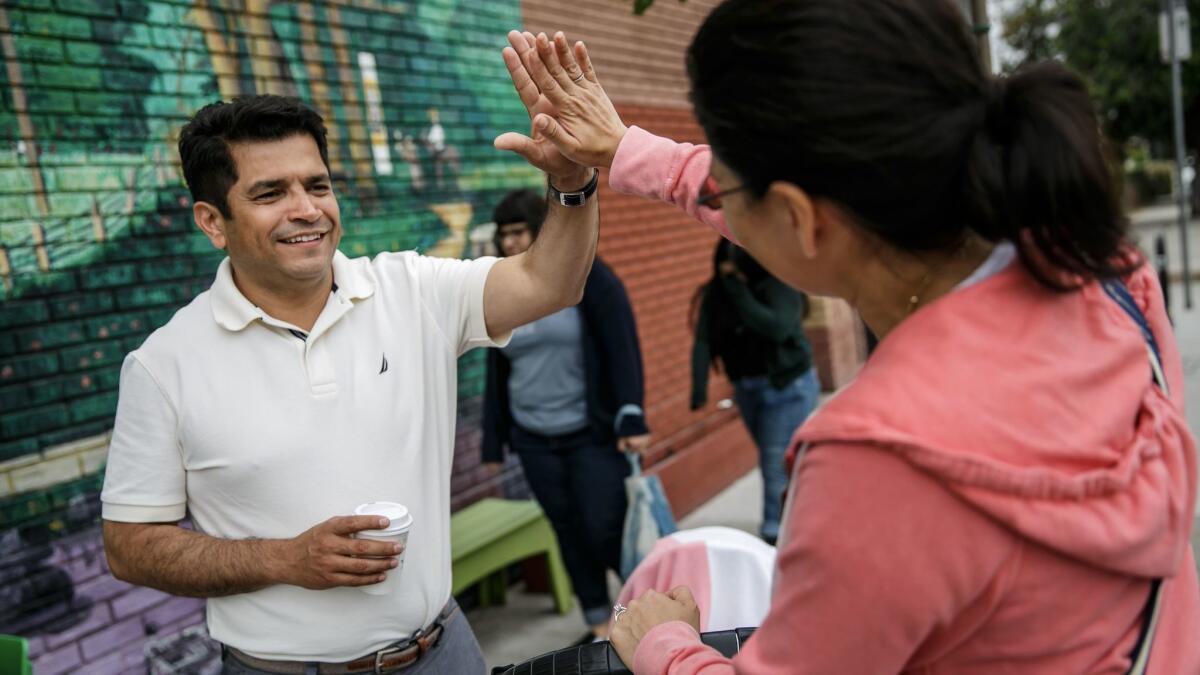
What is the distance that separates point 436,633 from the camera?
2262 mm

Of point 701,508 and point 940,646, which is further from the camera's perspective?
point 701,508

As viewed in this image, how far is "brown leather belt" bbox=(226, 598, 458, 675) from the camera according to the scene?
6.94 ft

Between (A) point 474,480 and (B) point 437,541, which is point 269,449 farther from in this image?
(A) point 474,480

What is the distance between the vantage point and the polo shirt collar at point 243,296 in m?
2.15

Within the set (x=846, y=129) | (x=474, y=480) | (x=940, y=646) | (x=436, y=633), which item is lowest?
(x=474, y=480)

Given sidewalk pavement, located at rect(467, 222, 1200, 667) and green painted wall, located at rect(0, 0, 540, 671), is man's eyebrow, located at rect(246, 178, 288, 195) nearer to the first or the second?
green painted wall, located at rect(0, 0, 540, 671)

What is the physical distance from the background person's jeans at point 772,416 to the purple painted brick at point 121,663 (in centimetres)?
321

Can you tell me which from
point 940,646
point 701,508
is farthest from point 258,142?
point 701,508

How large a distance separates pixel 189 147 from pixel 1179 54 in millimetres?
12463

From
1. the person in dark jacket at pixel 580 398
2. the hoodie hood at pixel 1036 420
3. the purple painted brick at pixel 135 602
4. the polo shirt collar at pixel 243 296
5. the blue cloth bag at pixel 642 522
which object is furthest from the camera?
the person in dark jacket at pixel 580 398

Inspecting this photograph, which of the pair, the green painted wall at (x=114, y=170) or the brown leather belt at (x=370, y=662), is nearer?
the brown leather belt at (x=370, y=662)

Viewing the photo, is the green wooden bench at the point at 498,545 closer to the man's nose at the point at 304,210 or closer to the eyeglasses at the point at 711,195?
the man's nose at the point at 304,210

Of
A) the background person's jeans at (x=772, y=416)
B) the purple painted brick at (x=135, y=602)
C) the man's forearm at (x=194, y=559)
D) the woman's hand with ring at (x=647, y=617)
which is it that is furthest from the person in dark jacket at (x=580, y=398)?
the woman's hand with ring at (x=647, y=617)

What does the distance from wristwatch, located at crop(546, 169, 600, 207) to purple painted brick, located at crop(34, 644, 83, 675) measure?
8.64 feet
